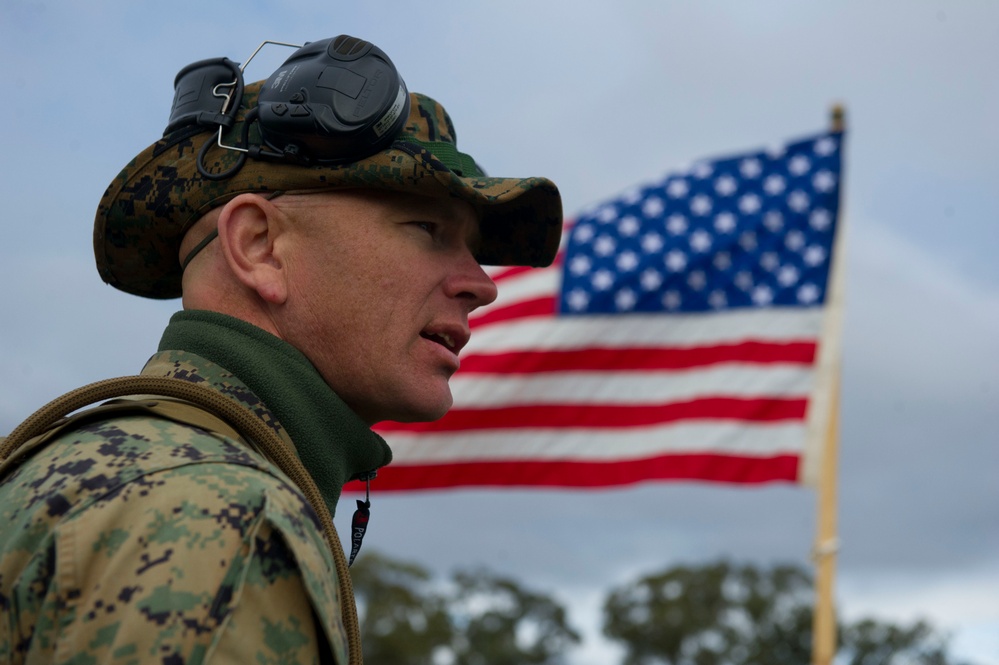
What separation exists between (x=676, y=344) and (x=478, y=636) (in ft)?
239

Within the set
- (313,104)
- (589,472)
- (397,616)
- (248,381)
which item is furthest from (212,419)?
(397,616)

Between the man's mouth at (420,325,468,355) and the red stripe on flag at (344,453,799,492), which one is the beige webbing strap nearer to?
the man's mouth at (420,325,468,355)

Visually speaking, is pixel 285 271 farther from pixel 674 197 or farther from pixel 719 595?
pixel 719 595

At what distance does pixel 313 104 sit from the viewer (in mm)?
2475

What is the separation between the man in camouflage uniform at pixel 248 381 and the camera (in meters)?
1.67

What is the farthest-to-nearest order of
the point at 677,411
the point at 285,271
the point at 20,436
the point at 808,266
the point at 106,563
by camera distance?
the point at 808,266
the point at 677,411
the point at 285,271
the point at 20,436
the point at 106,563

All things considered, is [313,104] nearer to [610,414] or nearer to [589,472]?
[610,414]

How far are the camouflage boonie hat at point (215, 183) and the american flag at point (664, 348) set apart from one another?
22.1 ft

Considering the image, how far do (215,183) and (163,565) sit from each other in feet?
3.64

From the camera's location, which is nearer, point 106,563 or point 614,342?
point 106,563

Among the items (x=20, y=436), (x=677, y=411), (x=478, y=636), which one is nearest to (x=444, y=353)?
(x=20, y=436)

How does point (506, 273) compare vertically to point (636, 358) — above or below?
above

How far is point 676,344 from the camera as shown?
32.4 ft

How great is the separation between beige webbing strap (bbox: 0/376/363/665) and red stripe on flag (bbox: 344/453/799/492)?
7.20 meters
